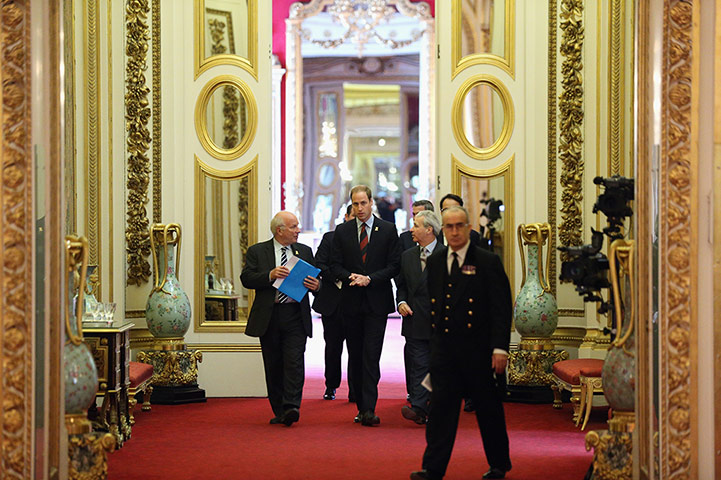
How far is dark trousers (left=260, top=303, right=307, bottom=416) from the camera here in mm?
7266

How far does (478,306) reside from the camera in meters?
5.37

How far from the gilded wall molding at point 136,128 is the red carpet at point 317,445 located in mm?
1532

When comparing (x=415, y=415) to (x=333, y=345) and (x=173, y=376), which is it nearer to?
(x=333, y=345)

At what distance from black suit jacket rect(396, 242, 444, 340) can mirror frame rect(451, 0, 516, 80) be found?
7.77ft

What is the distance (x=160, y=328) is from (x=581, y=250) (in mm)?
4066

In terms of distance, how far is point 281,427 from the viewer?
7.22 meters

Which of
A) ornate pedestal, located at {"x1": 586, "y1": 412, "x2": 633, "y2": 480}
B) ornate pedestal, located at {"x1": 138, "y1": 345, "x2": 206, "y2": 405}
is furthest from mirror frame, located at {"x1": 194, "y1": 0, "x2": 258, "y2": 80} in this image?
ornate pedestal, located at {"x1": 586, "y1": 412, "x2": 633, "y2": 480}

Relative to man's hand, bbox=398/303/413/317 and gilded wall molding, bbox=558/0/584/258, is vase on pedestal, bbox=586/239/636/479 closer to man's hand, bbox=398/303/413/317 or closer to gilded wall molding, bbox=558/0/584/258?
man's hand, bbox=398/303/413/317

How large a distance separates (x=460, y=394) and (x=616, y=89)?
378 cm

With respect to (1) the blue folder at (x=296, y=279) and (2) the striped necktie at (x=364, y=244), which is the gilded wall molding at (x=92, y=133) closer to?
(1) the blue folder at (x=296, y=279)

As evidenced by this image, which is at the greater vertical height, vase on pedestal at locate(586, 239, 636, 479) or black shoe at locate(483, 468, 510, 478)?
vase on pedestal at locate(586, 239, 636, 479)

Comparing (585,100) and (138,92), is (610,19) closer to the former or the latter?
(585,100)

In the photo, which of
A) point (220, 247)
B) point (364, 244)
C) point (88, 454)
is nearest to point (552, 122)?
point (364, 244)

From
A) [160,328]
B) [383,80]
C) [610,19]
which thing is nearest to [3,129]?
[160,328]
